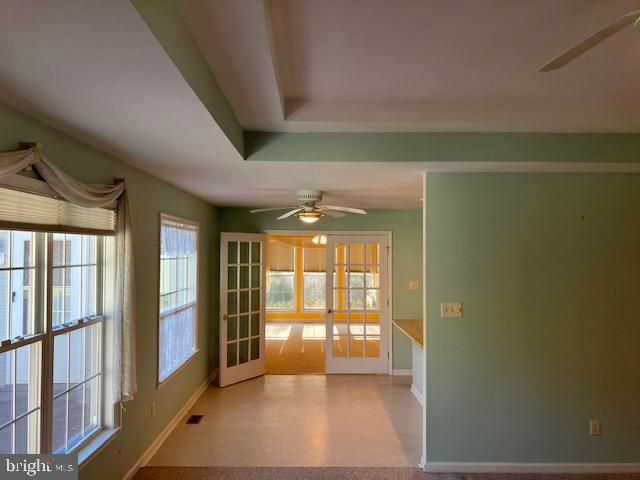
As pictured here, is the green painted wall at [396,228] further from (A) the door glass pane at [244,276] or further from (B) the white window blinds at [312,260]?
(B) the white window blinds at [312,260]

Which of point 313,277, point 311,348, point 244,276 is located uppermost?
point 244,276

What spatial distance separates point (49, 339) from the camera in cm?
207

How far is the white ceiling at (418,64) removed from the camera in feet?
5.08

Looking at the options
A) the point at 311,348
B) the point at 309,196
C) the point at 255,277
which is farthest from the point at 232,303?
the point at 311,348

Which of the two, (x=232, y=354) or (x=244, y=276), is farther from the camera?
(x=244, y=276)

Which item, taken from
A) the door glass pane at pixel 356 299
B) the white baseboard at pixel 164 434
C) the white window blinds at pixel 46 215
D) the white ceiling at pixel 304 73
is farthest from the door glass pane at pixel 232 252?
the white window blinds at pixel 46 215

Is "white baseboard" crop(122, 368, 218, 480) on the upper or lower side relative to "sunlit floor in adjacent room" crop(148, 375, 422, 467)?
upper

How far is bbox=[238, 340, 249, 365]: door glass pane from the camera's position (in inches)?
211

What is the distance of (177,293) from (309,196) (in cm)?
166

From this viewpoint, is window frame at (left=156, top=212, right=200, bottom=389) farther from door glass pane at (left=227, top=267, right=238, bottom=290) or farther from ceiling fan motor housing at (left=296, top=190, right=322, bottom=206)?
ceiling fan motor housing at (left=296, top=190, right=322, bottom=206)

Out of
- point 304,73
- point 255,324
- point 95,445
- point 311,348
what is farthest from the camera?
point 311,348

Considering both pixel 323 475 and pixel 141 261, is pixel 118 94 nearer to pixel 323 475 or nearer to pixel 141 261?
pixel 141 261

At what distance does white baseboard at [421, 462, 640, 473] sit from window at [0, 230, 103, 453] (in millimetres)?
2470

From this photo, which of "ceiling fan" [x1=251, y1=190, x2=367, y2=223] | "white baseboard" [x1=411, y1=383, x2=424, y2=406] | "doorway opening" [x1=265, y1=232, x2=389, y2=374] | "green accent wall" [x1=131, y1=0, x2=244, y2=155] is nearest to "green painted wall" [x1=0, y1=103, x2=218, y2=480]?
"green accent wall" [x1=131, y1=0, x2=244, y2=155]
